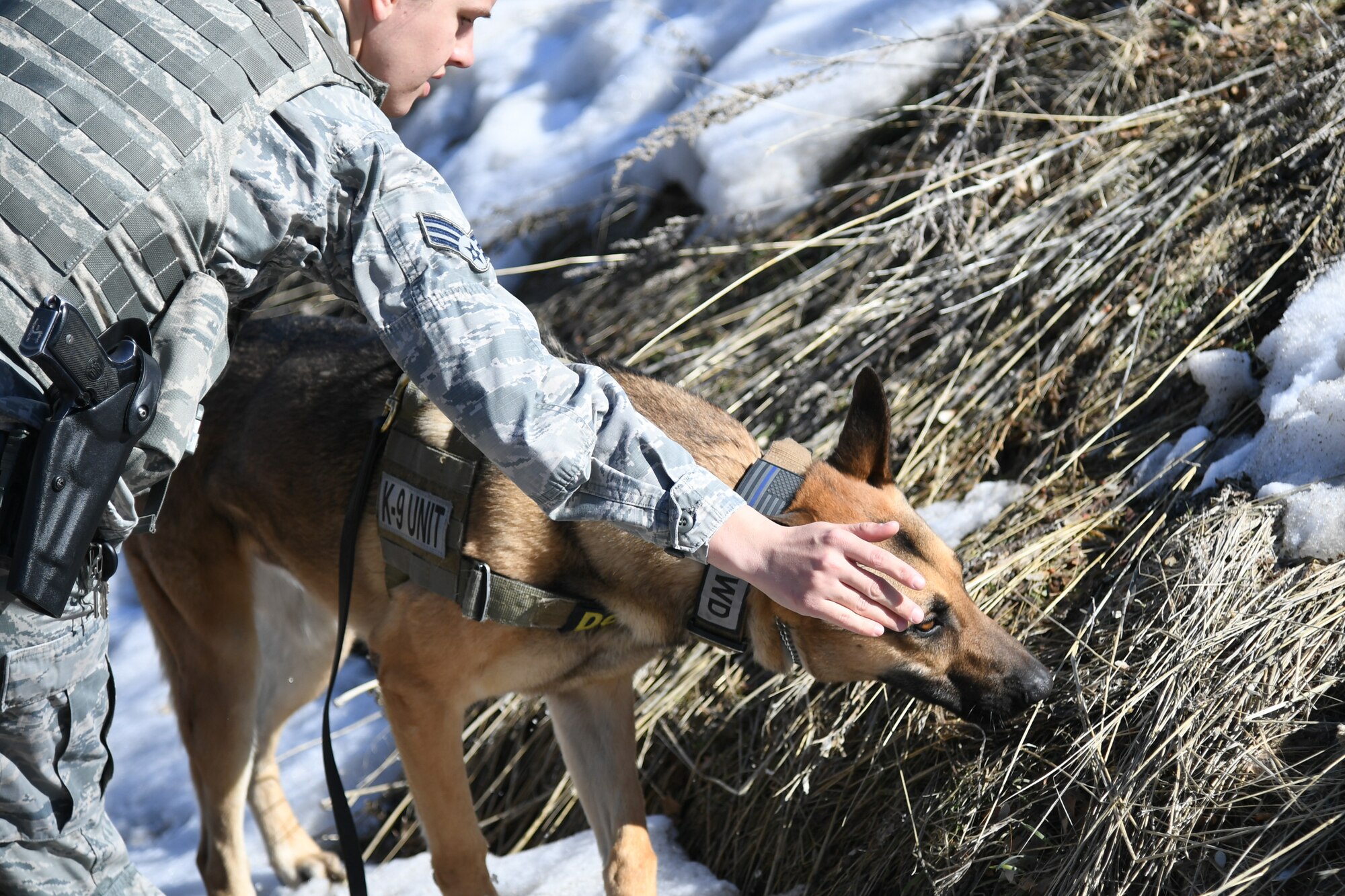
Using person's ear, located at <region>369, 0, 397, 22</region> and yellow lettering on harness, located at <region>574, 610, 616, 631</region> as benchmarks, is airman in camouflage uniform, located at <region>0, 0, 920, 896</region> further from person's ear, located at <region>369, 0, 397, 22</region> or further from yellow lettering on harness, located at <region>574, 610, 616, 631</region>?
yellow lettering on harness, located at <region>574, 610, 616, 631</region>

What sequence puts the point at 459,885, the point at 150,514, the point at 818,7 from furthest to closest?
the point at 818,7 < the point at 459,885 < the point at 150,514

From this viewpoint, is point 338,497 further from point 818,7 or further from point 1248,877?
point 818,7

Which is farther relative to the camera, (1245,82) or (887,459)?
(1245,82)

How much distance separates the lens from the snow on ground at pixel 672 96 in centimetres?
435

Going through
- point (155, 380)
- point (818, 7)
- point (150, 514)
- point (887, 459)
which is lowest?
point (887, 459)

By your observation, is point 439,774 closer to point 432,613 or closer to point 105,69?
point 432,613

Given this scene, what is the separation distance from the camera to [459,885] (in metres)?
2.67

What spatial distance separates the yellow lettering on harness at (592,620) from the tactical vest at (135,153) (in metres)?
1.05

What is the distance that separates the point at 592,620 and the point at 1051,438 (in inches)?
65.8

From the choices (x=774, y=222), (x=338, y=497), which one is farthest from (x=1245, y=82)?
(x=338, y=497)

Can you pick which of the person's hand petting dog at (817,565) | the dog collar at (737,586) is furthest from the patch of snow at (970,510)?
the person's hand petting dog at (817,565)

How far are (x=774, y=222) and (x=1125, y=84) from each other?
1.42m

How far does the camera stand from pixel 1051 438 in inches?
130

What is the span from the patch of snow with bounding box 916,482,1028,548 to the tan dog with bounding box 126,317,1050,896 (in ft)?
2.52
